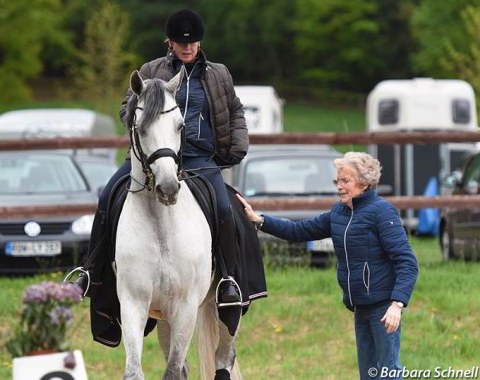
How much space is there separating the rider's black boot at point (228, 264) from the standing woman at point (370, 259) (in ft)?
3.02

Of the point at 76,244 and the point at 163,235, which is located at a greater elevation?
the point at 163,235

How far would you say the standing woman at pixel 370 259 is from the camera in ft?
24.2

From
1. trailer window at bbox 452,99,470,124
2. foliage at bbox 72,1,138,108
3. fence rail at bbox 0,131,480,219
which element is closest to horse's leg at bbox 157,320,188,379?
fence rail at bbox 0,131,480,219

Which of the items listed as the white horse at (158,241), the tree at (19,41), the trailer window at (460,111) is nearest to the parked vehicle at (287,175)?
the white horse at (158,241)

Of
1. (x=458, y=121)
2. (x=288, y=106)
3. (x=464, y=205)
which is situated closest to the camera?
(x=464, y=205)

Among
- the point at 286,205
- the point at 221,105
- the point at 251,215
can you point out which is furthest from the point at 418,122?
the point at 221,105

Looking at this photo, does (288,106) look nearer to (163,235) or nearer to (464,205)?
(464,205)

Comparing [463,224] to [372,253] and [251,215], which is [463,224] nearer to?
[251,215]

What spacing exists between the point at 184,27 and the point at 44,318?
3.00m

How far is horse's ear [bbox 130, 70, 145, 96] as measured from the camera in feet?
24.8

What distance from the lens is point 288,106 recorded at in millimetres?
79750

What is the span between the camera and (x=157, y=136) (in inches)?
290

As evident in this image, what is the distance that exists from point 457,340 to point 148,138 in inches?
178

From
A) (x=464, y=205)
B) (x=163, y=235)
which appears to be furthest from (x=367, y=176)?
(x=464, y=205)
